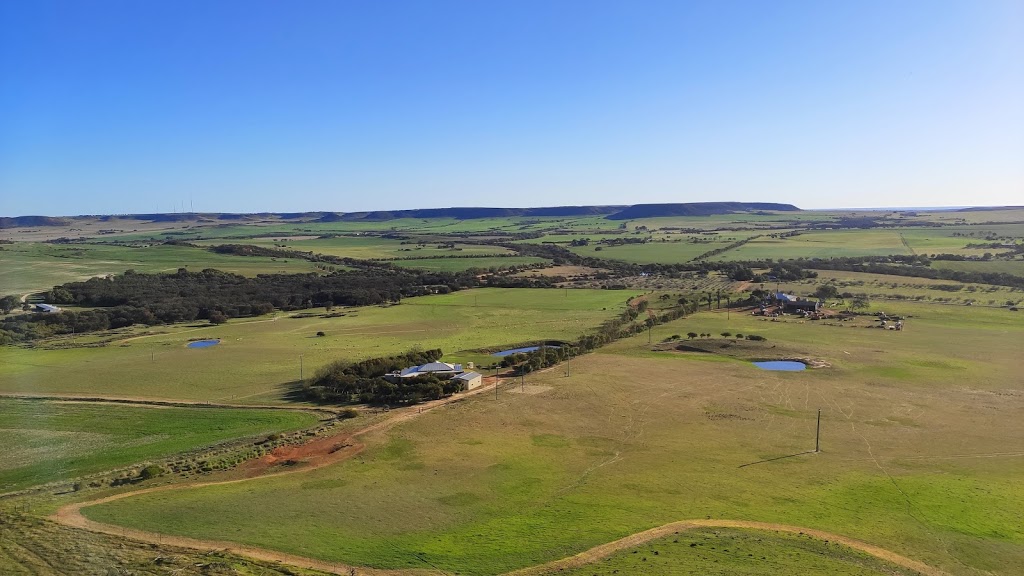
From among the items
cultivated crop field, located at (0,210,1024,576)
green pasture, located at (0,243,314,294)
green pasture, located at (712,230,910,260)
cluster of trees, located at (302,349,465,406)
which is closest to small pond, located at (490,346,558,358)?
cultivated crop field, located at (0,210,1024,576)

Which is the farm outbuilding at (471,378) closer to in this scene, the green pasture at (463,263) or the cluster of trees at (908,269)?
the green pasture at (463,263)

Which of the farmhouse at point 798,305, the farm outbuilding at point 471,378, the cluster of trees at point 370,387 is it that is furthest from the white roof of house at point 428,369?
the farmhouse at point 798,305

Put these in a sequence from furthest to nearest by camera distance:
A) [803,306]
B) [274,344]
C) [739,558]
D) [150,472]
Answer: [803,306] < [274,344] < [150,472] < [739,558]

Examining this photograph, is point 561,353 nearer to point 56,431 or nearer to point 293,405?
point 293,405

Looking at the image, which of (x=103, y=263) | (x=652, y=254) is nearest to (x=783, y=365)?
(x=652, y=254)

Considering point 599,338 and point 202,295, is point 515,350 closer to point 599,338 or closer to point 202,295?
point 599,338
